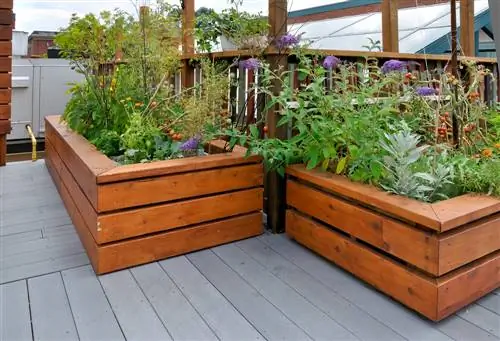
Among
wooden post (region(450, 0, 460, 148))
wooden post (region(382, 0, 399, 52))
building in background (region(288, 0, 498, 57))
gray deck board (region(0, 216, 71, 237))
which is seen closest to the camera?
wooden post (region(450, 0, 460, 148))

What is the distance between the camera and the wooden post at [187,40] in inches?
134

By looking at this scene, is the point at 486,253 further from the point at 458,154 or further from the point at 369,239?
the point at 458,154

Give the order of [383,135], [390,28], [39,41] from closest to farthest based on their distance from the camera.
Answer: [383,135] → [390,28] → [39,41]

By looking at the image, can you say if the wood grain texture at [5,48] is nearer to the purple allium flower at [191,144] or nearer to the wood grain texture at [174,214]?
the purple allium flower at [191,144]

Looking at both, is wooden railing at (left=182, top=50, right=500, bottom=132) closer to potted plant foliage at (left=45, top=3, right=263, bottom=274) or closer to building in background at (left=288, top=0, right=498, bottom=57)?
potted plant foliage at (left=45, top=3, right=263, bottom=274)

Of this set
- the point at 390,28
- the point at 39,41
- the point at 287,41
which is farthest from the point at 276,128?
the point at 39,41

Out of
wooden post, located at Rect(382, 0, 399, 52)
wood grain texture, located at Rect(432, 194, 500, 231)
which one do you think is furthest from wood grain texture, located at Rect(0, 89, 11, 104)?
wood grain texture, located at Rect(432, 194, 500, 231)

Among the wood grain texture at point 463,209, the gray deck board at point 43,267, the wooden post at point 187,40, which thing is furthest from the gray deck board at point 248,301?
the wooden post at point 187,40

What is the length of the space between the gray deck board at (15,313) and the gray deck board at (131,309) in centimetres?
31

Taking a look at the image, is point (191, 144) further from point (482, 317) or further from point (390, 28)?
point (390, 28)

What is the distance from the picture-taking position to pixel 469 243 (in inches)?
65.2

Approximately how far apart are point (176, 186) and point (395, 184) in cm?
104

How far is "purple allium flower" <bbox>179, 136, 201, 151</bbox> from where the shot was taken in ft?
7.60

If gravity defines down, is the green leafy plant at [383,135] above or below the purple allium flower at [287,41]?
below
